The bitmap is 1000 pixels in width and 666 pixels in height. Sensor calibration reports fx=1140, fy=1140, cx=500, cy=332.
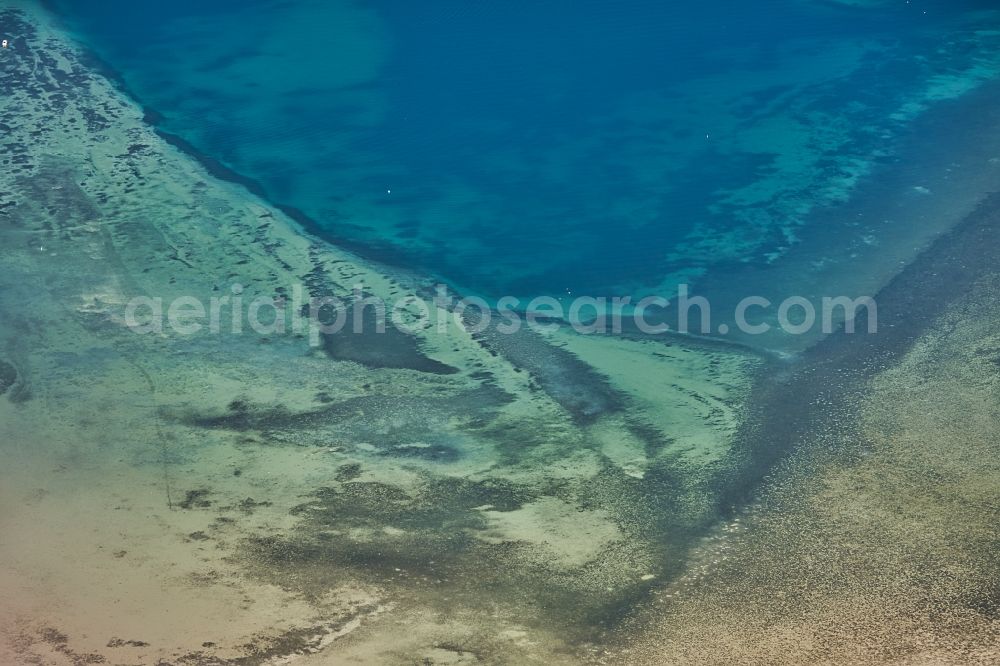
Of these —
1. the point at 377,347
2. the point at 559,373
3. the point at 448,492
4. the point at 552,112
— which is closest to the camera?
the point at 448,492

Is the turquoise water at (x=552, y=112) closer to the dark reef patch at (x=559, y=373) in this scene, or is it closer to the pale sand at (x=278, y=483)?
the dark reef patch at (x=559, y=373)

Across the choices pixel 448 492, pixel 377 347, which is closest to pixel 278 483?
pixel 448 492

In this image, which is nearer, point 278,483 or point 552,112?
point 278,483

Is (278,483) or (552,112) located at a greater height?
(552,112)

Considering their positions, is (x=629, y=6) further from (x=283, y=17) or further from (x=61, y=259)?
(x=61, y=259)

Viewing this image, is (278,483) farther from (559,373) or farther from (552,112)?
(552,112)

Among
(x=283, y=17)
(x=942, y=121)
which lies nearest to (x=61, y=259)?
(x=283, y=17)

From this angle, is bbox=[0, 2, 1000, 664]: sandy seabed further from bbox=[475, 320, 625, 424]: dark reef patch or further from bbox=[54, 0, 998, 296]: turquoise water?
bbox=[54, 0, 998, 296]: turquoise water

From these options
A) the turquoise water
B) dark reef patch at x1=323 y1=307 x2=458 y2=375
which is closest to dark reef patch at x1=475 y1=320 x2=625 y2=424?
dark reef patch at x1=323 y1=307 x2=458 y2=375
